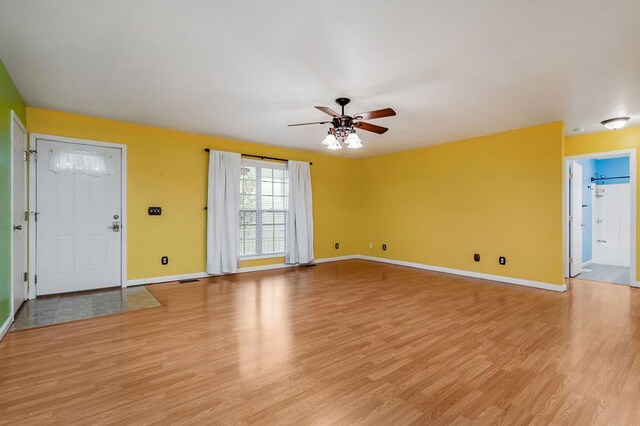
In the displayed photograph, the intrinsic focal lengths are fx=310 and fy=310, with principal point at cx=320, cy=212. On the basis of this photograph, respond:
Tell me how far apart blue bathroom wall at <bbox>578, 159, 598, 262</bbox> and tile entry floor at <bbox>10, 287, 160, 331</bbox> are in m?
8.05

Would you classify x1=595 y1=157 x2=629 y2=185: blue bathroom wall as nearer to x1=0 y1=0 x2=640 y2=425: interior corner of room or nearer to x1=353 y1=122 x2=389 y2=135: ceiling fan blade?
x1=0 y1=0 x2=640 y2=425: interior corner of room

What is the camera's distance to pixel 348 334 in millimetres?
3004

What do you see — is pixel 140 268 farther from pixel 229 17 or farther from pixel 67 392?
pixel 229 17

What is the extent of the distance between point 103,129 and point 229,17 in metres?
3.55

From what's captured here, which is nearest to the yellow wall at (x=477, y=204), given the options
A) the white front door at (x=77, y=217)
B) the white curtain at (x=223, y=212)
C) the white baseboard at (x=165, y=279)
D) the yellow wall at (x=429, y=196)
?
the yellow wall at (x=429, y=196)

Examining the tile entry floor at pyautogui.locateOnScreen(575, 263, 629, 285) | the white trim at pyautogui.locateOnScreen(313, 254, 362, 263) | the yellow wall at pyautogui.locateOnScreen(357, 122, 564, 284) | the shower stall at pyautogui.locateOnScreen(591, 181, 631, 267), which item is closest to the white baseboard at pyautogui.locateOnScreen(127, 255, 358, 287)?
the white trim at pyautogui.locateOnScreen(313, 254, 362, 263)

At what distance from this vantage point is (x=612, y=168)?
6.87 m

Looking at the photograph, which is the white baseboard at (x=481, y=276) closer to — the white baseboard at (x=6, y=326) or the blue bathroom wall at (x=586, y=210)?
the blue bathroom wall at (x=586, y=210)

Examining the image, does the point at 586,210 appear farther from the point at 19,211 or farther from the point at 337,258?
the point at 19,211

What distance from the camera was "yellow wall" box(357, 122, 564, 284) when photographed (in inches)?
185

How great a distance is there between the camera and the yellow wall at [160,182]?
453 centimetres

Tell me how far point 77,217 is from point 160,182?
1220 mm

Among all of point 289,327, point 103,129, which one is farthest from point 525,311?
point 103,129

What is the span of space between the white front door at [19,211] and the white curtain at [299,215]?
4.05m
